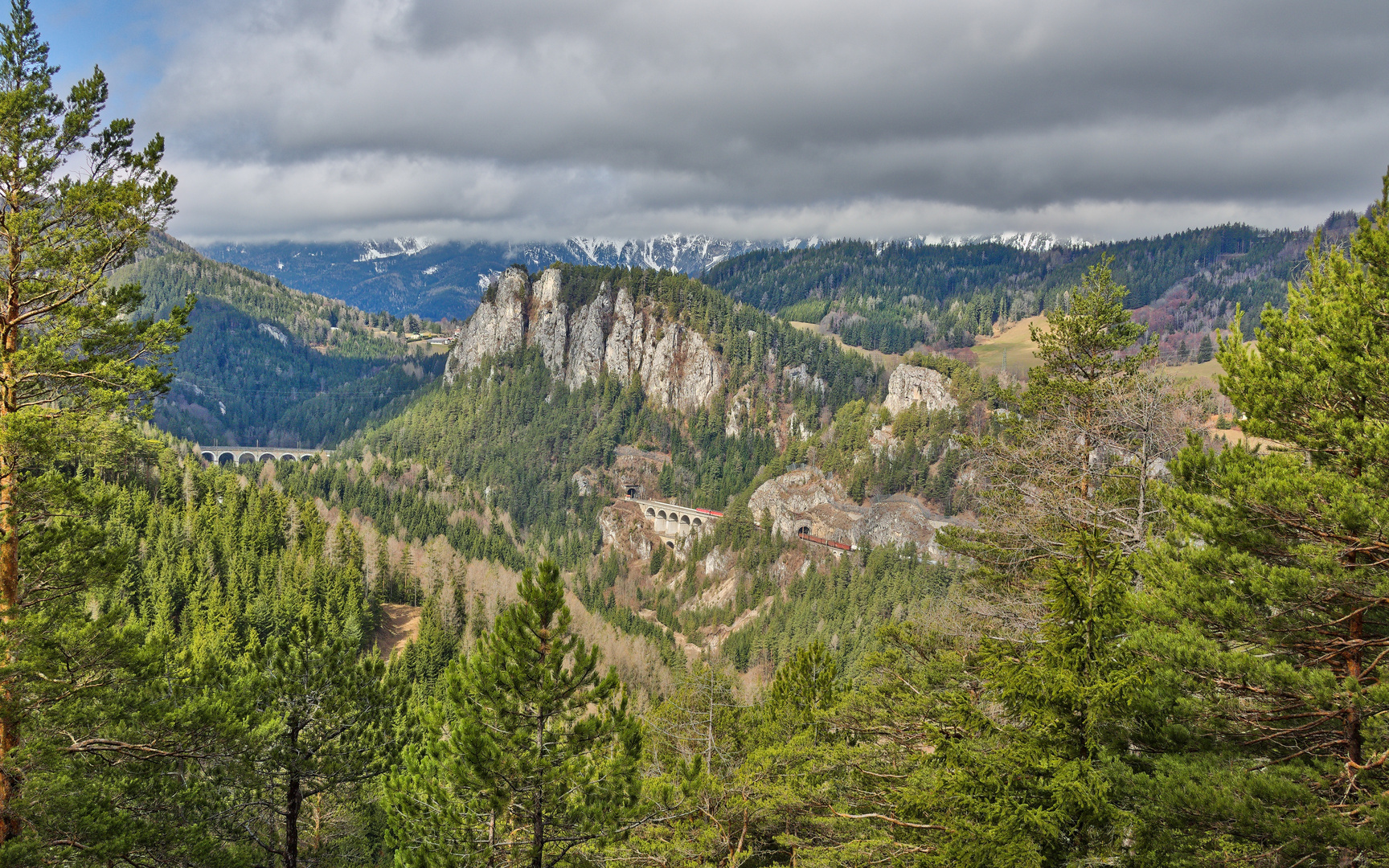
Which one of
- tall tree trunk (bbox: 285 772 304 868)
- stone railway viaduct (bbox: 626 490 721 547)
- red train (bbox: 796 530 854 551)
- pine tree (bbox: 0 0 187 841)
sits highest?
pine tree (bbox: 0 0 187 841)

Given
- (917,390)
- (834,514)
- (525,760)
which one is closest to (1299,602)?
(525,760)

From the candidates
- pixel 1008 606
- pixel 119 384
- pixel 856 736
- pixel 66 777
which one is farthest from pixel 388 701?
pixel 1008 606

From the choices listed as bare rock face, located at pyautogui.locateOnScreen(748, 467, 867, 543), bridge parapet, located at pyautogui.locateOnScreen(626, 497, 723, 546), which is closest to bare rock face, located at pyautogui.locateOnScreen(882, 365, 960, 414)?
bare rock face, located at pyautogui.locateOnScreen(748, 467, 867, 543)

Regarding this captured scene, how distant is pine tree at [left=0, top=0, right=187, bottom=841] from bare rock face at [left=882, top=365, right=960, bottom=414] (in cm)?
16400

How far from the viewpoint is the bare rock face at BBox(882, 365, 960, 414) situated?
552ft

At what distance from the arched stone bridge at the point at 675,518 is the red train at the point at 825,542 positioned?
20.4 meters

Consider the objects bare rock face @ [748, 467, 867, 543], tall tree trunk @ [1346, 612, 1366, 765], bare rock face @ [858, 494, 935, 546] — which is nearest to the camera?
tall tree trunk @ [1346, 612, 1366, 765]

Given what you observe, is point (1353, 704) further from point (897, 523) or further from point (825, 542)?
point (825, 542)

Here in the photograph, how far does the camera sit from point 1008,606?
19406 millimetres

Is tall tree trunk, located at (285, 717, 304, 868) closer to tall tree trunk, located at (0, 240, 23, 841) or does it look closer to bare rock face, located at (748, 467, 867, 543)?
tall tree trunk, located at (0, 240, 23, 841)

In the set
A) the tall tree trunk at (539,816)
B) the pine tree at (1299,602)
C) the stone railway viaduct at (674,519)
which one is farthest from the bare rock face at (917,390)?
the tall tree trunk at (539,816)

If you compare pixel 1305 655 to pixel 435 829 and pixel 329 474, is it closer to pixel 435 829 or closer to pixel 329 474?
pixel 435 829

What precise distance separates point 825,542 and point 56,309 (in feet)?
454

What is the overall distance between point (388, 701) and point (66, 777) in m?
10.3
